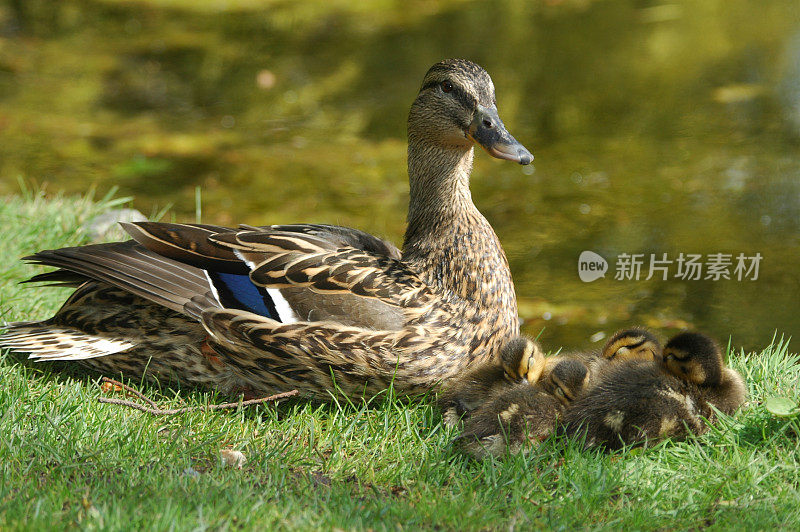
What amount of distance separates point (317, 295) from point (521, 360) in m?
0.86

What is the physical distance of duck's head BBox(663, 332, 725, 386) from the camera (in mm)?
3363

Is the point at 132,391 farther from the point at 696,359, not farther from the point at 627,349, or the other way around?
the point at 696,359

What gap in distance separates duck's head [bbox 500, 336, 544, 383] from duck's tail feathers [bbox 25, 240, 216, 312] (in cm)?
125

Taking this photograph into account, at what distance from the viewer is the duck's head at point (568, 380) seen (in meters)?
3.47

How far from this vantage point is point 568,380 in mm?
3479

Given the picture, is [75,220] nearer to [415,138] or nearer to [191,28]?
[415,138]

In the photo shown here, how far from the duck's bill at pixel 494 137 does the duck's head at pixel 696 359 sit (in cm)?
92

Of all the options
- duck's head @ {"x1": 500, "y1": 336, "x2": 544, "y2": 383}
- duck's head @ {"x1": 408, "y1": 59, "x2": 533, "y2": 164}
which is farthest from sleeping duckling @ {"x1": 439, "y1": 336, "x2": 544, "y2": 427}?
duck's head @ {"x1": 408, "y1": 59, "x2": 533, "y2": 164}

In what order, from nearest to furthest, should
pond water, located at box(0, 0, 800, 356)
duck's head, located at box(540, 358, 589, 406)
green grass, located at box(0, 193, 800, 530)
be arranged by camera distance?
green grass, located at box(0, 193, 800, 530) < duck's head, located at box(540, 358, 589, 406) < pond water, located at box(0, 0, 800, 356)

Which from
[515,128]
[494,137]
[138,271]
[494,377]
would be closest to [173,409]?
[138,271]

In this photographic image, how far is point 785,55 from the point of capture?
8602mm

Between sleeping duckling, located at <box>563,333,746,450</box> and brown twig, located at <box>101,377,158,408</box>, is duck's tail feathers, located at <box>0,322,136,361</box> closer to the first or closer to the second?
brown twig, located at <box>101,377,158,408</box>

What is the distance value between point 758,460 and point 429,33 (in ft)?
24.1

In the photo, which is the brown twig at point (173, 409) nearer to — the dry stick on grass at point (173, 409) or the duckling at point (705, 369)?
the dry stick on grass at point (173, 409)
